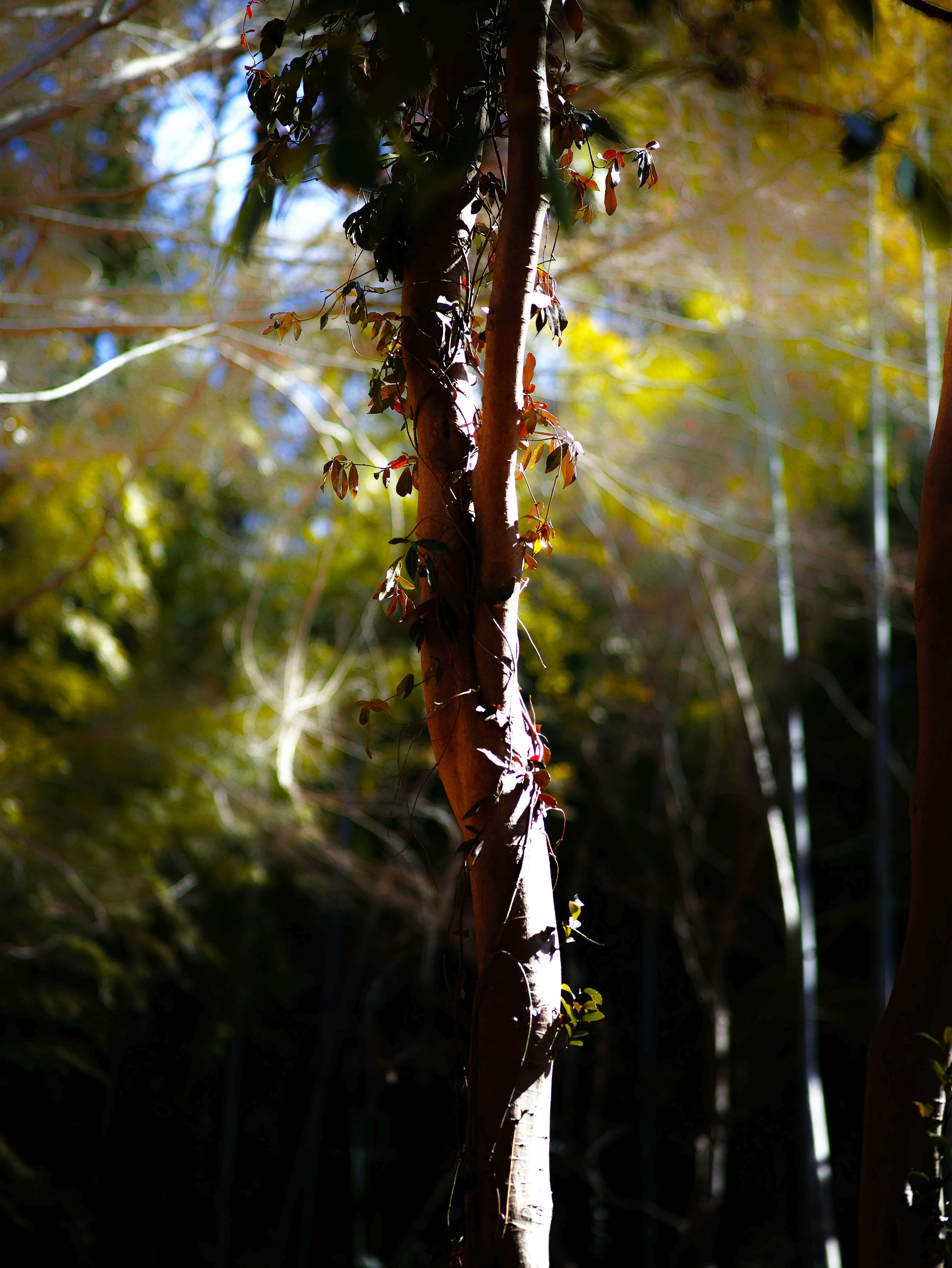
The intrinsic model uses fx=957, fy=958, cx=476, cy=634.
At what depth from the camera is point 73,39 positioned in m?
1.72

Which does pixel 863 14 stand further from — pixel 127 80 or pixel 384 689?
pixel 384 689

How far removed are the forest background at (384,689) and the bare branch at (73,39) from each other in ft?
1.88

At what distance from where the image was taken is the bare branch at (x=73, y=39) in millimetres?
1702

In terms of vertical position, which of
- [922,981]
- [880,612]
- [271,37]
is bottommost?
[922,981]

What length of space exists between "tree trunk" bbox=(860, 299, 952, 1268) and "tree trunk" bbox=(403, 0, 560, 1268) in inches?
15.6

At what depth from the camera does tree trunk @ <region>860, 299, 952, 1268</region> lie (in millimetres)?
1059

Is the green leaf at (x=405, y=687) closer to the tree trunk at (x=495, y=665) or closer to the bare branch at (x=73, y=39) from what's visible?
the tree trunk at (x=495, y=665)

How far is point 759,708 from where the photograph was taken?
5.09 m

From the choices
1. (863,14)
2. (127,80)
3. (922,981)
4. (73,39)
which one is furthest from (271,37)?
(127,80)

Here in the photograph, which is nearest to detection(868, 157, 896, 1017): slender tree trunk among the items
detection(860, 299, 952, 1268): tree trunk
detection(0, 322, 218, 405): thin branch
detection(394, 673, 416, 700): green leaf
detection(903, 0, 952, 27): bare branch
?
detection(0, 322, 218, 405): thin branch

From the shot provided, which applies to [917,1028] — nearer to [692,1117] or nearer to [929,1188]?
[929,1188]

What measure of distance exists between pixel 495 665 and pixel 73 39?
1.49 m

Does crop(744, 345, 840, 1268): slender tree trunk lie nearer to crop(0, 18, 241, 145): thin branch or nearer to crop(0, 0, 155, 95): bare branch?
crop(0, 18, 241, 145): thin branch

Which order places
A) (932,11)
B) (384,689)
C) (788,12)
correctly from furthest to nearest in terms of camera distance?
(384,689) → (932,11) → (788,12)
